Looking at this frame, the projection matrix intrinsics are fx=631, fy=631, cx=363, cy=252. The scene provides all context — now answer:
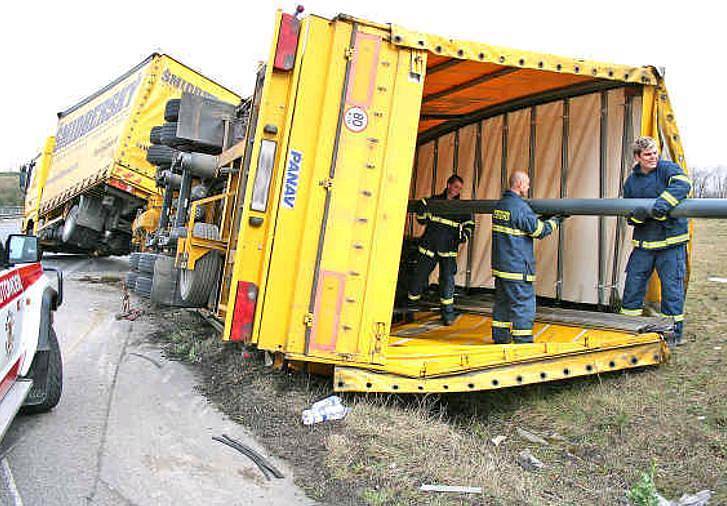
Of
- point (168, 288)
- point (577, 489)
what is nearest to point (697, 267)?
point (577, 489)

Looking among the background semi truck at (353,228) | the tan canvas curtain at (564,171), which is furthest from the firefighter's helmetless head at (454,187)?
the background semi truck at (353,228)

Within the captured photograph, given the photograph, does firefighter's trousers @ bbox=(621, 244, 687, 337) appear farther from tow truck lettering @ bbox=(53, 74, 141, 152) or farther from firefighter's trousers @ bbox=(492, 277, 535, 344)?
tow truck lettering @ bbox=(53, 74, 141, 152)

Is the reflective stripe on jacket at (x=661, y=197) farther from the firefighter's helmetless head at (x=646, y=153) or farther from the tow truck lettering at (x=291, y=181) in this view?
the tow truck lettering at (x=291, y=181)

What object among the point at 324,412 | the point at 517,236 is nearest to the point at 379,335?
the point at 324,412

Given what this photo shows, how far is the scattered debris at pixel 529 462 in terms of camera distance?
3.94 m

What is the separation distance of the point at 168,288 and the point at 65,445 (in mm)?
2144

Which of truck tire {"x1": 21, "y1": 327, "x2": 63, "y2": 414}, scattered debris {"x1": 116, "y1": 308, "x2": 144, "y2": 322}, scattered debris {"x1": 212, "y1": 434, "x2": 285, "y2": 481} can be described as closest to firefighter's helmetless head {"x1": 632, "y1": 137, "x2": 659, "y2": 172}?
scattered debris {"x1": 212, "y1": 434, "x2": 285, "y2": 481}

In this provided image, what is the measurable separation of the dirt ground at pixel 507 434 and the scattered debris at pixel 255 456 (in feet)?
0.41

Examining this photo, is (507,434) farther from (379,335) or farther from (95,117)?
(95,117)

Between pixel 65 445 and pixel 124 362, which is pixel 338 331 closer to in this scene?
pixel 65 445

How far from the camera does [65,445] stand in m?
3.88

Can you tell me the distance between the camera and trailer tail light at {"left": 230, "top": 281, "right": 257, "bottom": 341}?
4.18 m

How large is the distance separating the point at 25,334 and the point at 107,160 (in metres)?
8.58

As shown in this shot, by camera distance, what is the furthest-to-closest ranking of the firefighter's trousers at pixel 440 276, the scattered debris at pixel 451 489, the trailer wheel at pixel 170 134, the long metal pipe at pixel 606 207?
the trailer wheel at pixel 170 134 → the firefighter's trousers at pixel 440 276 → the long metal pipe at pixel 606 207 → the scattered debris at pixel 451 489
